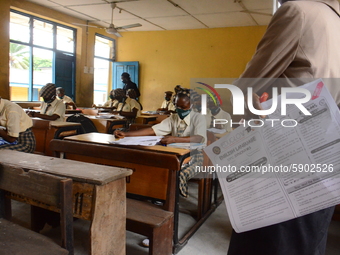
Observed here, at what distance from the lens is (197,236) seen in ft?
7.29

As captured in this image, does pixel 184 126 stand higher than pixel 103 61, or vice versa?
pixel 103 61

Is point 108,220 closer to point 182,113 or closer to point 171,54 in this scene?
point 182,113

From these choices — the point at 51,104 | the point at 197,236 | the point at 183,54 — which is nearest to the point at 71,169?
the point at 197,236

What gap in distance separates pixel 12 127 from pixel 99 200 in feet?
6.38

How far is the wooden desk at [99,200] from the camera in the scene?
118 centimetres

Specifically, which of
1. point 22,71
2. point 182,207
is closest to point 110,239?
point 182,207

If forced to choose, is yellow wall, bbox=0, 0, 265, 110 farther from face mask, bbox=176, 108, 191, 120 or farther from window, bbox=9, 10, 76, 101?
face mask, bbox=176, 108, 191, 120

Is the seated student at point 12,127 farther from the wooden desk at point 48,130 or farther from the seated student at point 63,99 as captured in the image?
the seated student at point 63,99

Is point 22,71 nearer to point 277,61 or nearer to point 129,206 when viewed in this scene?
point 129,206

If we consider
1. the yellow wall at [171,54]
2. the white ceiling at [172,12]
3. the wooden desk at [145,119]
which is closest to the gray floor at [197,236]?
the wooden desk at [145,119]

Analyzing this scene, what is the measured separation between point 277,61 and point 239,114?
6.8 inches

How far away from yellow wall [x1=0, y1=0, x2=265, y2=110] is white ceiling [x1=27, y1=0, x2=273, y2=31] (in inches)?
11.5

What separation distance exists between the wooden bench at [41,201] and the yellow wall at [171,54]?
741 cm

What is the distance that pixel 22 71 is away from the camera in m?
7.79
